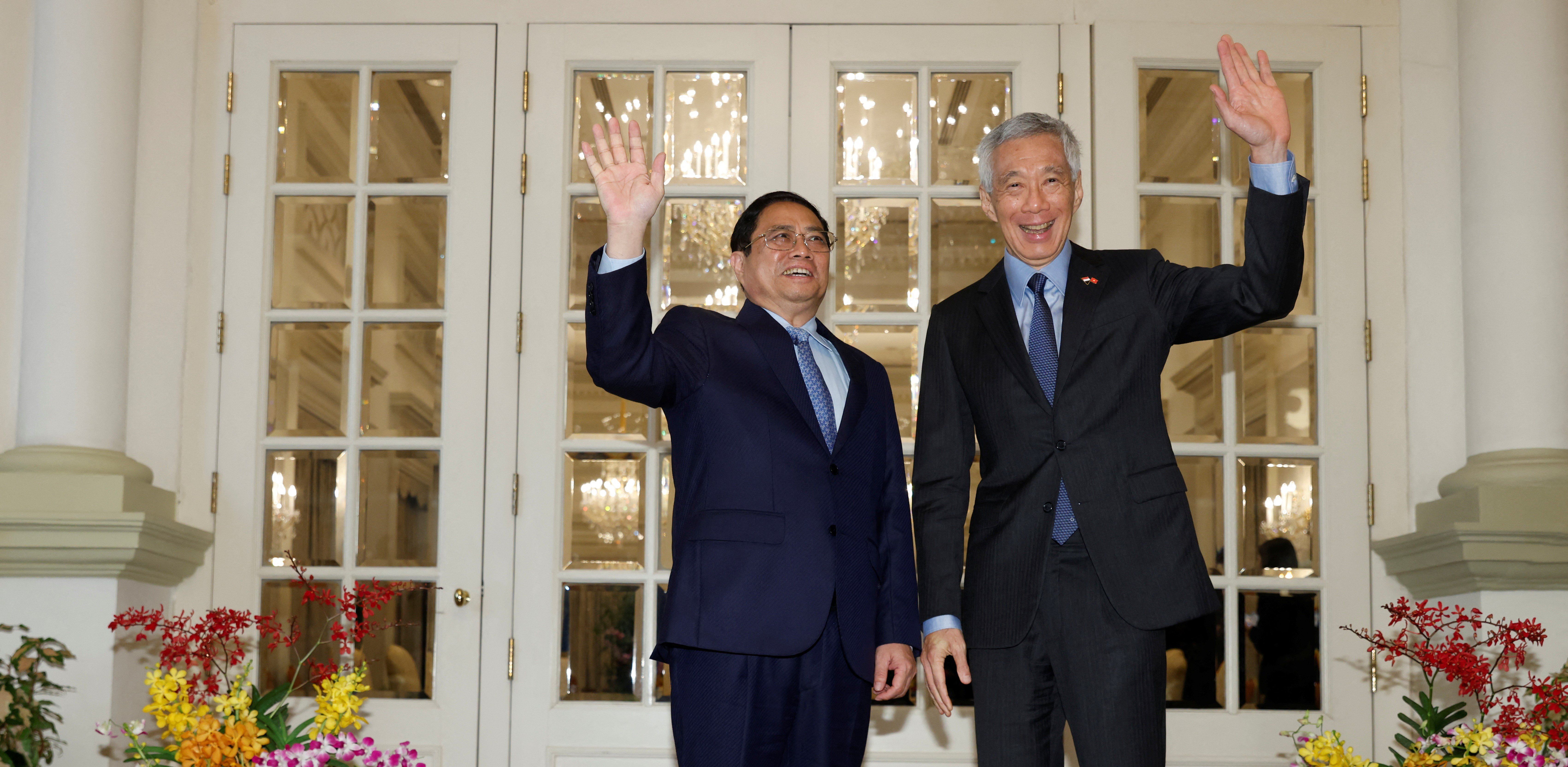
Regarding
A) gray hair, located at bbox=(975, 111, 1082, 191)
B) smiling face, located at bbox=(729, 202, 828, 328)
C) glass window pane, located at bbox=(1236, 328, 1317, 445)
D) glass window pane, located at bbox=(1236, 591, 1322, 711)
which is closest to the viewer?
gray hair, located at bbox=(975, 111, 1082, 191)

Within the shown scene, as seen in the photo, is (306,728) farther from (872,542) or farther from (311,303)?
(872,542)

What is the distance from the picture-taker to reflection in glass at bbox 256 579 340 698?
3.66 meters

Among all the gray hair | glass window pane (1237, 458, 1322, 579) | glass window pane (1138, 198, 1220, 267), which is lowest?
glass window pane (1237, 458, 1322, 579)

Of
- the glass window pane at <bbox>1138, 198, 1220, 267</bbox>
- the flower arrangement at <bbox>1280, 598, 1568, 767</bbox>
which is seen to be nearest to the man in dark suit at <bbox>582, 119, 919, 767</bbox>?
the flower arrangement at <bbox>1280, 598, 1568, 767</bbox>

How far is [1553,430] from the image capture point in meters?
3.47

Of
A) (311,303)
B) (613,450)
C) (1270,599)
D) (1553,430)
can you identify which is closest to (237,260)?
(311,303)

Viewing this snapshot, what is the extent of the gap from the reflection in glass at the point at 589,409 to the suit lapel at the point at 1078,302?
5.30ft

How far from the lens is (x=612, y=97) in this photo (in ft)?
12.8

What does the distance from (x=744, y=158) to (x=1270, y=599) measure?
183 centimetres

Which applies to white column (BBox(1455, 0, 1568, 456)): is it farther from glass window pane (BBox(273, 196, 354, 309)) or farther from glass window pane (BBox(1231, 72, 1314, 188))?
glass window pane (BBox(273, 196, 354, 309))

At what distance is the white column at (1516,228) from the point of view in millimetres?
3496

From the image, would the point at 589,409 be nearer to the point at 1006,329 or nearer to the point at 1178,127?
the point at 1006,329

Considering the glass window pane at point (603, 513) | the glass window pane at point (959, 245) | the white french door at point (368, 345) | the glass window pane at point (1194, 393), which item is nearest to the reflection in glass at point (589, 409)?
the glass window pane at point (603, 513)

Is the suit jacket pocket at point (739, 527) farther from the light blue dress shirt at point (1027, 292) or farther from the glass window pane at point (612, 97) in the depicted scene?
the glass window pane at point (612, 97)
